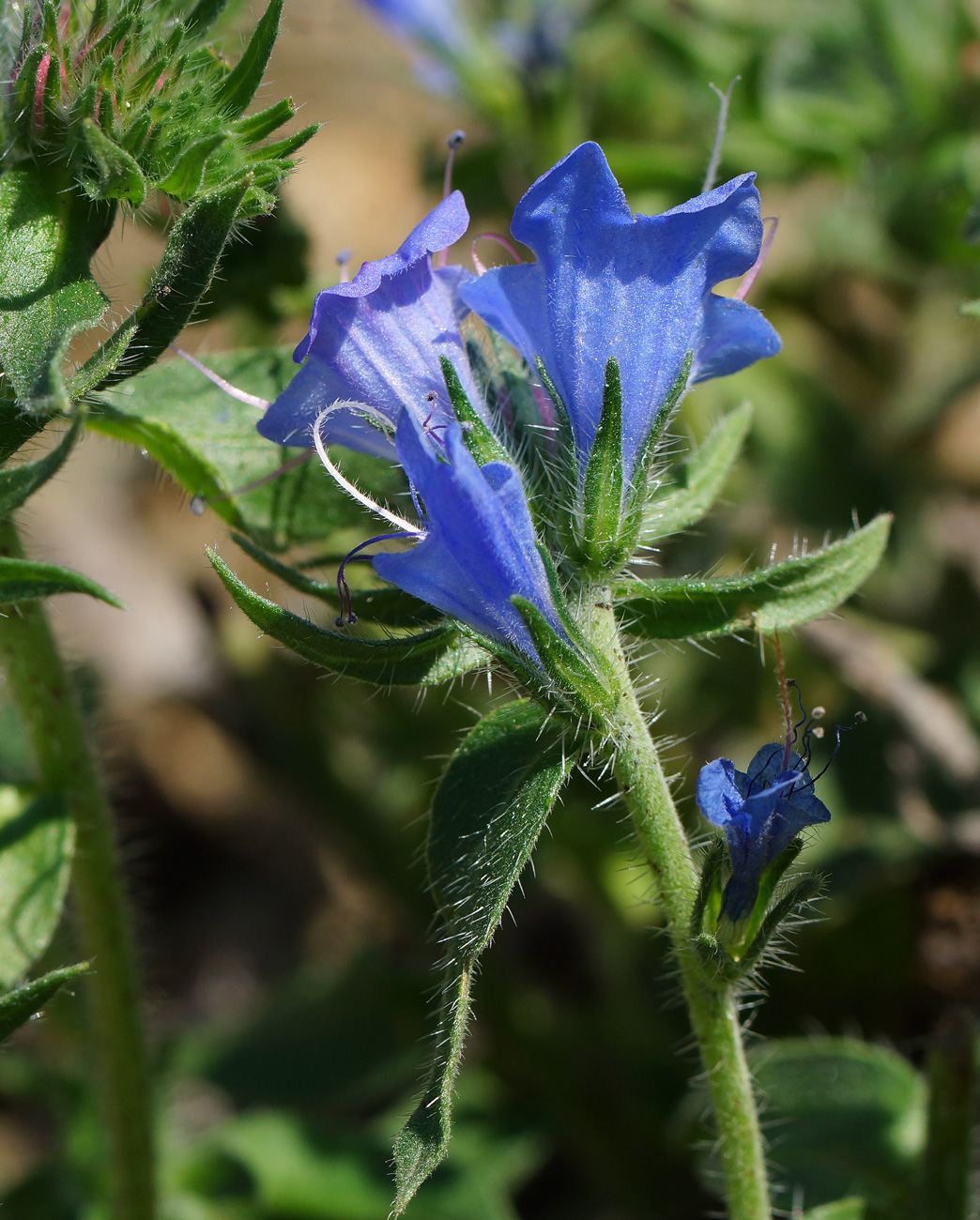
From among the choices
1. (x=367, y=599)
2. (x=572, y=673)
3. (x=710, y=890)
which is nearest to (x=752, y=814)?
(x=710, y=890)

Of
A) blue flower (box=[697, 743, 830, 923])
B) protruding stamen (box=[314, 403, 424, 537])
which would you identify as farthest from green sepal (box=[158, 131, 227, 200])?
blue flower (box=[697, 743, 830, 923])

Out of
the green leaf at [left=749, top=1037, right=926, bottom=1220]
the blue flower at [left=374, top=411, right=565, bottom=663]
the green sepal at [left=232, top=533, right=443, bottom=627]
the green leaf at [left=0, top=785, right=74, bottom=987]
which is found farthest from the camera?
the green leaf at [left=749, top=1037, right=926, bottom=1220]

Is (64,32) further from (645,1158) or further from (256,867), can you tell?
(256,867)

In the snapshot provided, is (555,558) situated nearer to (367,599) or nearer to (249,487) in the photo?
(367,599)

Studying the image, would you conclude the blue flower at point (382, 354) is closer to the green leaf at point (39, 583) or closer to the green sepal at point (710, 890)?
the green leaf at point (39, 583)

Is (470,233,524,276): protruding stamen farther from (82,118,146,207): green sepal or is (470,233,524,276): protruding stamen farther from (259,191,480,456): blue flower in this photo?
(82,118,146,207): green sepal

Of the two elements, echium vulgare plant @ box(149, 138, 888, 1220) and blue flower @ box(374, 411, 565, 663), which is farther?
echium vulgare plant @ box(149, 138, 888, 1220)

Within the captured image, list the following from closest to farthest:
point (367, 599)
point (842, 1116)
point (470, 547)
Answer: point (470, 547) → point (367, 599) → point (842, 1116)

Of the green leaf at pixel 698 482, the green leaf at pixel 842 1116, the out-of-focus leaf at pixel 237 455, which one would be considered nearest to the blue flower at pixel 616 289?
the green leaf at pixel 698 482
